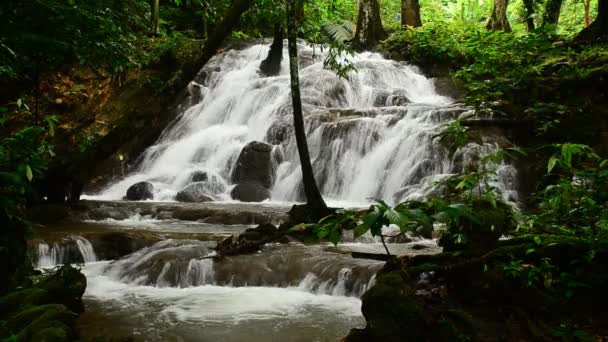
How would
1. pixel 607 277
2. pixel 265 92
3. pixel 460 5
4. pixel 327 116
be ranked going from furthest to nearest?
1. pixel 460 5
2. pixel 265 92
3. pixel 327 116
4. pixel 607 277

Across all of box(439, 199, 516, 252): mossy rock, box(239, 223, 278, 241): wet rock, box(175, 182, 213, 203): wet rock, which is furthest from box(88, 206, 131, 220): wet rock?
box(439, 199, 516, 252): mossy rock

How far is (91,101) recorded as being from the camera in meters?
15.5

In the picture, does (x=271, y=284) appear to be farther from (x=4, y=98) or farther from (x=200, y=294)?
(x=4, y=98)

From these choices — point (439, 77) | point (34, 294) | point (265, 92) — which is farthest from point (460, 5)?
point (34, 294)

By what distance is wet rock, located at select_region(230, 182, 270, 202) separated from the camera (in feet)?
40.6

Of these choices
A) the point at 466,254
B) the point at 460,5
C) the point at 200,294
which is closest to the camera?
the point at 466,254

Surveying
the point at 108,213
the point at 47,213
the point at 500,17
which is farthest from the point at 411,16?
the point at 47,213

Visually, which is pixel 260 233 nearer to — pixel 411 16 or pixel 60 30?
pixel 60 30

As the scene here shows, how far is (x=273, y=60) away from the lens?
20406 millimetres

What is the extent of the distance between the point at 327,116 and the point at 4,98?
854cm

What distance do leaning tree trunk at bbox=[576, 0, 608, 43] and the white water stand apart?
133 inches

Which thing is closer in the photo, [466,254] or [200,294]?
[466,254]

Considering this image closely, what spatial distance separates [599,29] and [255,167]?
29.4 ft

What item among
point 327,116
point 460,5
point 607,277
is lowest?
point 607,277
